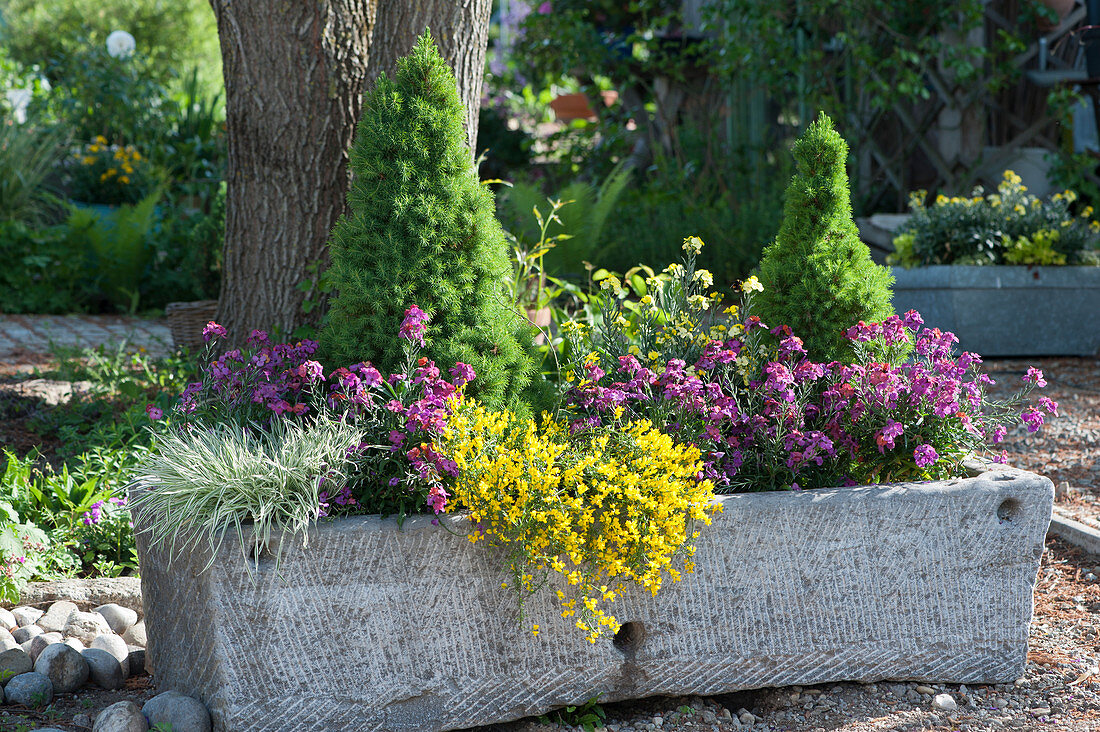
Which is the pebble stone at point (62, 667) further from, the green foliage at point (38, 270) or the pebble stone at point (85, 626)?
the green foliage at point (38, 270)

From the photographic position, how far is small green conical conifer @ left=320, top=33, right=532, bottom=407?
2479mm

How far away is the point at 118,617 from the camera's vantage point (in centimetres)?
286

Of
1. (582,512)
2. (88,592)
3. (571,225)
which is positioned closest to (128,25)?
(571,225)

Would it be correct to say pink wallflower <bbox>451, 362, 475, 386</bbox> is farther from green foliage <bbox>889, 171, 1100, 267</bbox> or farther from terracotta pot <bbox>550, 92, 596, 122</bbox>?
terracotta pot <bbox>550, 92, 596, 122</bbox>

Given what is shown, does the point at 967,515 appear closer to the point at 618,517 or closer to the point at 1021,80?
the point at 618,517

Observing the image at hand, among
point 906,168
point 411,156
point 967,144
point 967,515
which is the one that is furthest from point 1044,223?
point 411,156

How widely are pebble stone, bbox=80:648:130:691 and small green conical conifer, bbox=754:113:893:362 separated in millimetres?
2055

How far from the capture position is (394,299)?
8.09 ft

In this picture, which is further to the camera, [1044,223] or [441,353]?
[1044,223]

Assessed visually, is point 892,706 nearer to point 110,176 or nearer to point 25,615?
point 25,615

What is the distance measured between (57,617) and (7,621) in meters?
0.14

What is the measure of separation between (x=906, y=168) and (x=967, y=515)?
700 cm

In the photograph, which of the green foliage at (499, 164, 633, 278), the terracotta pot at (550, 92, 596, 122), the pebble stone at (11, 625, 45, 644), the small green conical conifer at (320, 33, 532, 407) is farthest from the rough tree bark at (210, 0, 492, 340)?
the terracotta pot at (550, 92, 596, 122)

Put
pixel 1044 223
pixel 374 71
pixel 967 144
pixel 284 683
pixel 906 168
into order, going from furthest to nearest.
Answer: pixel 906 168 → pixel 967 144 → pixel 1044 223 → pixel 374 71 → pixel 284 683
